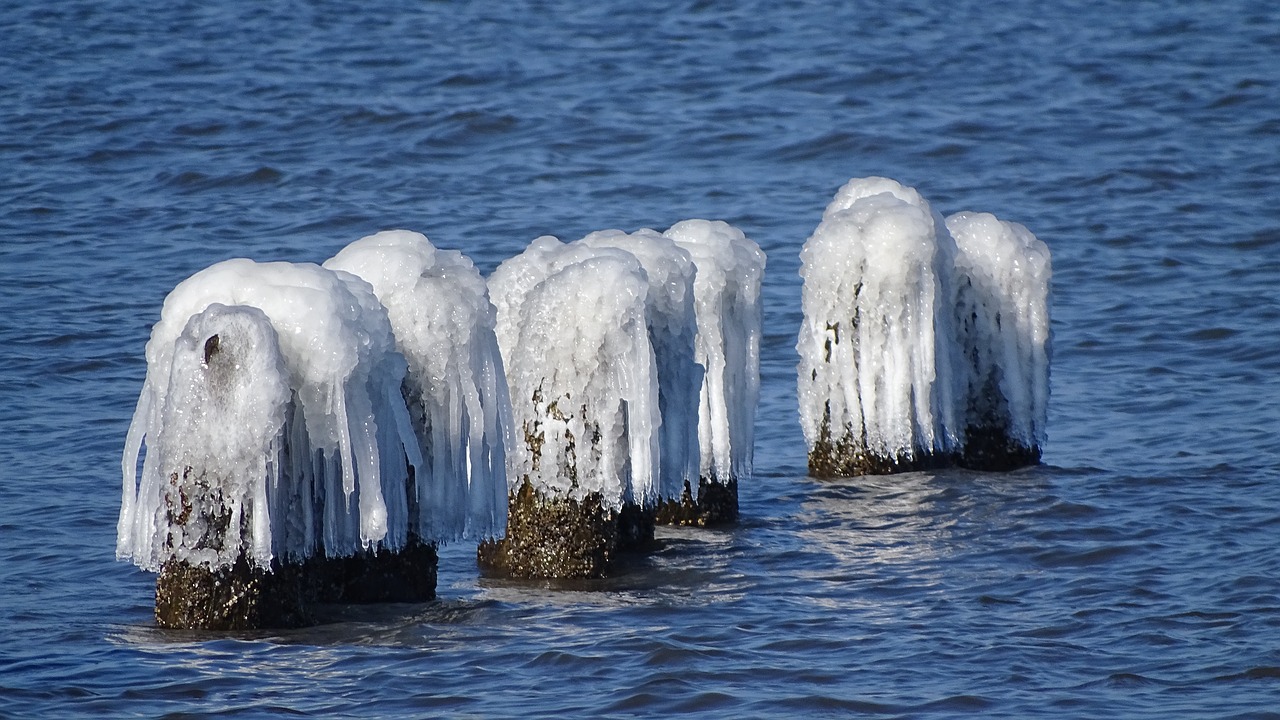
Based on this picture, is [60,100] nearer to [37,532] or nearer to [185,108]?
[185,108]

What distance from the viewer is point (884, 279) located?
11.4 meters

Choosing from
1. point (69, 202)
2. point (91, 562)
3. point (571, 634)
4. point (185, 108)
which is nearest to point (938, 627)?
point (571, 634)

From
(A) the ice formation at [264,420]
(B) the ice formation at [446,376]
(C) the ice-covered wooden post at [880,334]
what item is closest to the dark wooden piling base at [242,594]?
(A) the ice formation at [264,420]

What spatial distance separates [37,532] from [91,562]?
794mm

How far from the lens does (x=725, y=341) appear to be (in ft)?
35.2

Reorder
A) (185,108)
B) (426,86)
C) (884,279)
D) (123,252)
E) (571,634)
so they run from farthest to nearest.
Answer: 1. (426,86)
2. (185,108)
3. (123,252)
4. (884,279)
5. (571,634)

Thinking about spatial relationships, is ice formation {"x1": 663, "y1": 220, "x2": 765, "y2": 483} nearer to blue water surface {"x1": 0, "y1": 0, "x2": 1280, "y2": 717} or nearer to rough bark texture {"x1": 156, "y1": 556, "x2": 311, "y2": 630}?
blue water surface {"x1": 0, "y1": 0, "x2": 1280, "y2": 717}

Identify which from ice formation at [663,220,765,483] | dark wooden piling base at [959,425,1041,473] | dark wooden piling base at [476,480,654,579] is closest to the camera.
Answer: dark wooden piling base at [476,480,654,579]

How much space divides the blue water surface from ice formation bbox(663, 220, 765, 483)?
1.96ft

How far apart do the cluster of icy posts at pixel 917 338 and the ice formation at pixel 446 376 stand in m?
3.38

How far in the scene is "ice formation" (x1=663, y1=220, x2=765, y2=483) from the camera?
1066 centimetres

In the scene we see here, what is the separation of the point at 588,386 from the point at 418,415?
3.58 ft

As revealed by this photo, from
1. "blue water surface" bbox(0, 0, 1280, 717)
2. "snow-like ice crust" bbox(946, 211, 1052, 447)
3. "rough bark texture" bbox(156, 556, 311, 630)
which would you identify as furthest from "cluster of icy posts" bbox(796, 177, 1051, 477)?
"rough bark texture" bbox(156, 556, 311, 630)

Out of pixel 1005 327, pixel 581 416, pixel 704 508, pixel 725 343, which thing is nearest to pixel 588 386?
pixel 581 416
